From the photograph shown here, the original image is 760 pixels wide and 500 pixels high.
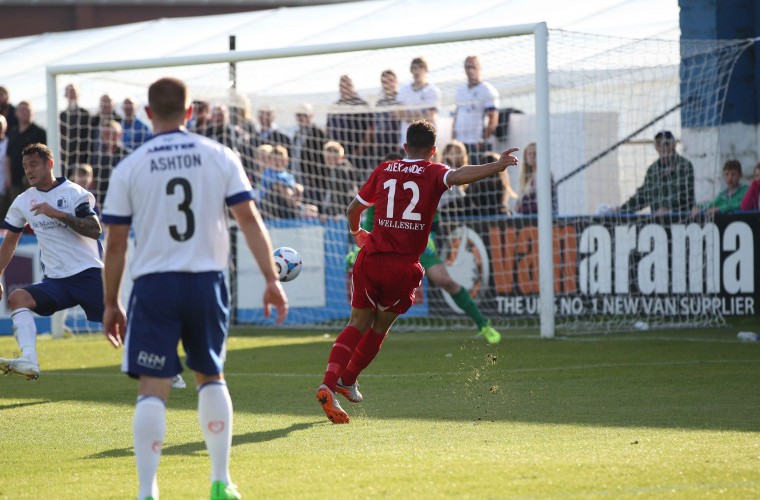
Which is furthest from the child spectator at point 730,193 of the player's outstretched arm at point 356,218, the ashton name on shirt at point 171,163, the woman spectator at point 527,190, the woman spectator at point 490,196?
the ashton name on shirt at point 171,163

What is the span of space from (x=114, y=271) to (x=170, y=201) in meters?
0.44

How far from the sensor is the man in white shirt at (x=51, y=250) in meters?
10.5

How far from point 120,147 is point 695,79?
859 centimetres

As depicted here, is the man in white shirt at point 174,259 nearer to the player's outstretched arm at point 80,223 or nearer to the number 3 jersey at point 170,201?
the number 3 jersey at point 170,201

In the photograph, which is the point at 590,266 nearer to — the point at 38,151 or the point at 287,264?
the point at 287,264

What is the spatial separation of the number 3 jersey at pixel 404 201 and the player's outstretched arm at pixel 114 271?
318 centimetres

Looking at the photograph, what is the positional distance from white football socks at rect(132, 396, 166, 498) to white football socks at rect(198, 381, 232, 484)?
210 mm

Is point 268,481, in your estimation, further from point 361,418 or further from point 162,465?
point 361,418

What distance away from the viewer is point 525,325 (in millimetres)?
16531

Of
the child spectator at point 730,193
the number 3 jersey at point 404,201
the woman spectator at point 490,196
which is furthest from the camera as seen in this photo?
the woman spectator at point 490,196

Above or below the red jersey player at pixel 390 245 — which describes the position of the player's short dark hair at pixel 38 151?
above

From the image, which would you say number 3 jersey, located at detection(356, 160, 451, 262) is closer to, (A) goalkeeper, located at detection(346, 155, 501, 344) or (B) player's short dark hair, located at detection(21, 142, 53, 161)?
(B) player's short dark hair, located at detection(21, 142, 53, 161)

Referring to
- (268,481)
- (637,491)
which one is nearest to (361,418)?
(268,481)

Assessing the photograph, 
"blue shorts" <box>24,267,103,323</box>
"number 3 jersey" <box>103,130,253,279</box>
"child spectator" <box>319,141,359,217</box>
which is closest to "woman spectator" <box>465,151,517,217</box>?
"child spectator" <box>319,141,359,217</box>
